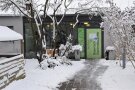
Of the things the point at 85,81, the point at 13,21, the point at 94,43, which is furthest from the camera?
the point at 94,43

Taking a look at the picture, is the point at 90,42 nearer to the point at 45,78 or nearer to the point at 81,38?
the point at 81,38

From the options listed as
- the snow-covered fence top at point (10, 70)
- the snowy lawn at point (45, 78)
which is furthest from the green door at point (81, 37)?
the snow-covered fence top at point (10, 70)

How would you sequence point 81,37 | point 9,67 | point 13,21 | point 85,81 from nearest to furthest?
point 9,67, point 85,81, point 13,21, point 81,37

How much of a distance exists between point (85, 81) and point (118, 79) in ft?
4.59

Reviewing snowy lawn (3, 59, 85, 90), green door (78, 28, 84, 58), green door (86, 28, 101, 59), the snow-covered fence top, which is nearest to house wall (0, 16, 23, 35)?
green door (78, 28, 84, 58)

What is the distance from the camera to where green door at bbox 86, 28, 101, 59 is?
2579cm

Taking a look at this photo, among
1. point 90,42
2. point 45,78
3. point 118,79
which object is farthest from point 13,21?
point 118,79

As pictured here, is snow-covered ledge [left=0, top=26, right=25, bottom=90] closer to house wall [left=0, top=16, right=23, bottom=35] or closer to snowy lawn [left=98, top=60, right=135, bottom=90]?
snowy lawn [left=98, top=60, right=135, bottom=90]

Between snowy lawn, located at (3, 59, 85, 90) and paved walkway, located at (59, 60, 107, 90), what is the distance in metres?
0.36

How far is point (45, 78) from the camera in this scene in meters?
15.6

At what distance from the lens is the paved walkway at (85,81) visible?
14031 millimetres

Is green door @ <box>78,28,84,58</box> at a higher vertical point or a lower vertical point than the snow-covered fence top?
higher

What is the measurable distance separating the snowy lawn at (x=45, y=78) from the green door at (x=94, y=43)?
18.5 ft

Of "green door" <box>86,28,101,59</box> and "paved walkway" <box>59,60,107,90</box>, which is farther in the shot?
"green door" <box>86,28,101,59</box>
